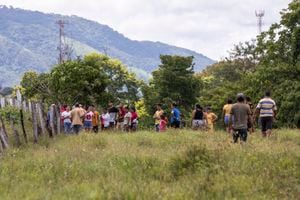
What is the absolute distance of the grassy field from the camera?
9891mm

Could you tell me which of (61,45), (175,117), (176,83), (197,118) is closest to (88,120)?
(175,117)

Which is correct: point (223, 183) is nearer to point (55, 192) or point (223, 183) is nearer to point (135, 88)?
point (55, 192)

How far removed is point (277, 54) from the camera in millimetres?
38125

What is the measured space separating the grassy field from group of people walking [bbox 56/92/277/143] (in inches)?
39.3

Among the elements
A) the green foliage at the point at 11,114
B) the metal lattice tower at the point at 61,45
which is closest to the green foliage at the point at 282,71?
the green foliage at the point at 11,114

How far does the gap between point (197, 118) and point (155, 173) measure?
37.4 ft

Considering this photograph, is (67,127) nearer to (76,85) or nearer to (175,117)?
(175,117)

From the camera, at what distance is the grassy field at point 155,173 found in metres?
9.89

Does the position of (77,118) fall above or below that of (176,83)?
below

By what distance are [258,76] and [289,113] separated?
4087 mm

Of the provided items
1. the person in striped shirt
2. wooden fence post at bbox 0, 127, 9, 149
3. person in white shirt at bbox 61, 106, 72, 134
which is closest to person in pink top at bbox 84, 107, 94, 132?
person in white shirt at bbox 61, 106, 72, 134

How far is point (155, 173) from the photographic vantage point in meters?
12.2

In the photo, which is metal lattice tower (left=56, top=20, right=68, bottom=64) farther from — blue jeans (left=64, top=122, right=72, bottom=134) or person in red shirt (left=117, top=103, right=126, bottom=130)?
blue jeans (left=64, top=122, right=72, bottom=134)

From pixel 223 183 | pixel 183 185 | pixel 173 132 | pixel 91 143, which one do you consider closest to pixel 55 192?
pixel 183 185
